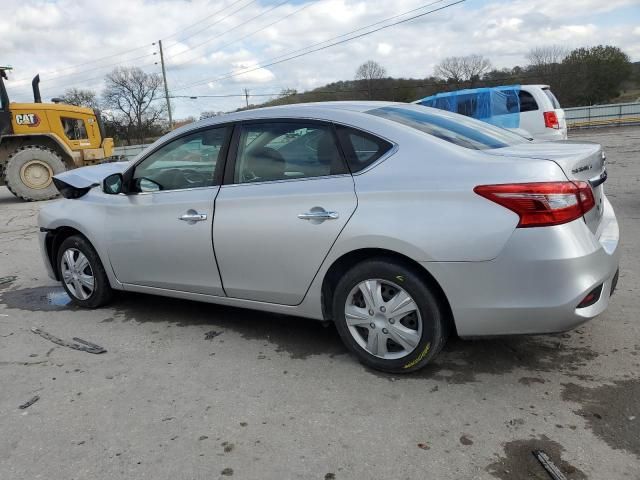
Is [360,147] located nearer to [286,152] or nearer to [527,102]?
[286,152]

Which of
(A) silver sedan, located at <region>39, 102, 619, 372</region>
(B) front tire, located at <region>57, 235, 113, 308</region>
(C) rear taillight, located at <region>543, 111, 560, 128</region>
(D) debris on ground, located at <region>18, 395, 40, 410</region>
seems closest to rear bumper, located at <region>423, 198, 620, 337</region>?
(A) silver sedan, located at <region>39, 102, 619, 372</region>

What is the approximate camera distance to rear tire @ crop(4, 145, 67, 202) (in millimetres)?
13211

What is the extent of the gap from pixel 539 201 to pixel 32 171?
45.1 ft

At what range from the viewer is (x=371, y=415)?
2.77 meters

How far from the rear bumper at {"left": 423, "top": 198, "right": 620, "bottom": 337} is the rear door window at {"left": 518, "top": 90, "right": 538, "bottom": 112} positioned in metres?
11.4

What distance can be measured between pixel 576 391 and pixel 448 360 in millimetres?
748

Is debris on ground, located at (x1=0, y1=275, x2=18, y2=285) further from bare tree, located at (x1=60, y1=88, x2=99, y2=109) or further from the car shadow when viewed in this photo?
bare tree, located at (x1=60, y1=88, x2=99, y2=109)

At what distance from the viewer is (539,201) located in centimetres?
260

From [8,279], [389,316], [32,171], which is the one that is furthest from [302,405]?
[32,171]

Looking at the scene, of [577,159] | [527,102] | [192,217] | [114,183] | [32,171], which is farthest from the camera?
[32,171]

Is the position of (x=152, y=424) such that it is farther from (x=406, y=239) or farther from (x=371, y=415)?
(x=406, y=239)

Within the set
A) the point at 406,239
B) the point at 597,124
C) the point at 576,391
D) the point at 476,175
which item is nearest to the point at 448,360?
the point at 576,391

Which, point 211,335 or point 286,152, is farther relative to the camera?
point 211,335

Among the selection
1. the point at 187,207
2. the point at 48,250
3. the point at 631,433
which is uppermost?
the point at 187,207
